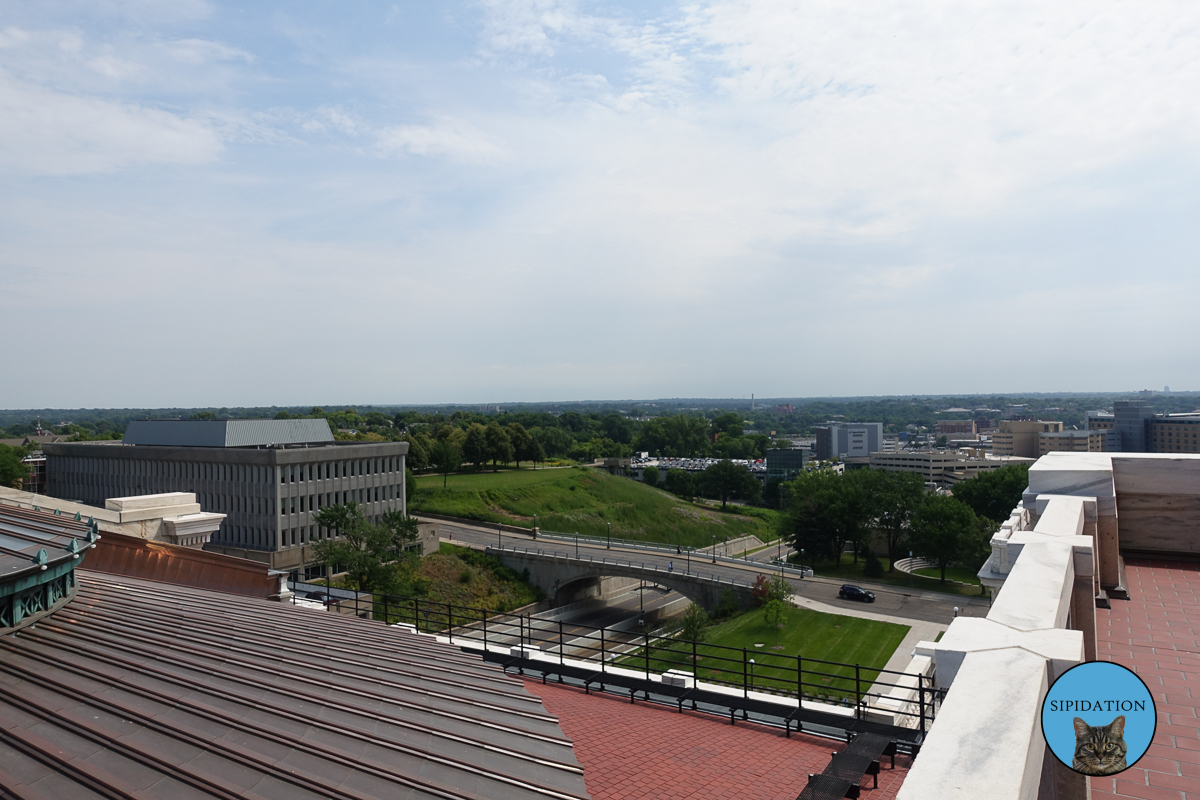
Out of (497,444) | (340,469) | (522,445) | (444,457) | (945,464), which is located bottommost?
(945,464)

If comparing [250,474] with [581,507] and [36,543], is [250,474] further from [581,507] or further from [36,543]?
[36,543]

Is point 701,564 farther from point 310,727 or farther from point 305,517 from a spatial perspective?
point 310,727

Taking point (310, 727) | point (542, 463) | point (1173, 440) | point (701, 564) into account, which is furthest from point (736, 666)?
point (1173, 440)

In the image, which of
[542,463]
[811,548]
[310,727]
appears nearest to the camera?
[310,727]

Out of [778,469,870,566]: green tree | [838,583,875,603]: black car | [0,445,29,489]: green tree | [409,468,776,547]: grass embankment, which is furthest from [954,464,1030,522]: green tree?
[0,445,29,489]: green tree

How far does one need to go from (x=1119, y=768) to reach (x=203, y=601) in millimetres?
9213

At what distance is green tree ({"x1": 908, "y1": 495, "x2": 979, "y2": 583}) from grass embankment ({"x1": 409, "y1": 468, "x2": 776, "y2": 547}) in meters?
32.0

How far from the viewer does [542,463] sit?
124812 mm

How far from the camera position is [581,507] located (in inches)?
3696

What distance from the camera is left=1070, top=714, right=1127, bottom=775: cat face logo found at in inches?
147

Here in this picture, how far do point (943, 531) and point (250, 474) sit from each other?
5504cm

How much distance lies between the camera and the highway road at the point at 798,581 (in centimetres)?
5162

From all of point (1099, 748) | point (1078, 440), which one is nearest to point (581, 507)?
point (1099, 748)

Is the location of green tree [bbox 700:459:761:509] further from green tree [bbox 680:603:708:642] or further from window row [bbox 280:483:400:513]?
green tree [bbox 680:603:708:642]
